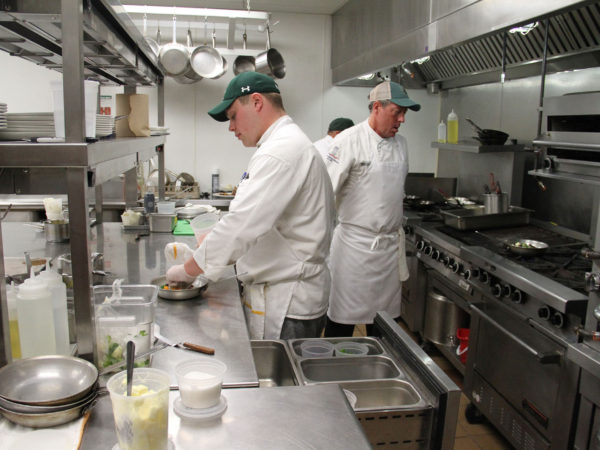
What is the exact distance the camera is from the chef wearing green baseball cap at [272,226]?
205 cm

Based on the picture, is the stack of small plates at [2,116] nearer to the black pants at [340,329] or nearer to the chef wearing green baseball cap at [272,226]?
the chef wearing green baseball cap at [272,226]

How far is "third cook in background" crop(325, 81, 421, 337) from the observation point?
3.24 meters

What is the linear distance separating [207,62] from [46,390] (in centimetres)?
426

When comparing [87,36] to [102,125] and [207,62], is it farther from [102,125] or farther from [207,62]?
[207,62]

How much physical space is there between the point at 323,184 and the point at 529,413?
1.49 metres

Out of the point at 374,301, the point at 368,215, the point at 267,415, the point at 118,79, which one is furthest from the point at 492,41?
the point at 267,415

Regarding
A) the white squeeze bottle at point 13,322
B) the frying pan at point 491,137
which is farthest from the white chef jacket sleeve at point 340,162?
the white squeeze bottle at point 13,322

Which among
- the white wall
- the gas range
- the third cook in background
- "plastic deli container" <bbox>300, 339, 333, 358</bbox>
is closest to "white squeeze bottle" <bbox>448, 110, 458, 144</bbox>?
the gas range

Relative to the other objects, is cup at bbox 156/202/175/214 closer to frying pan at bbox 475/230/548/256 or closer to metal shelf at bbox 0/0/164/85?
metal shelf at bbox 0/0/164/85

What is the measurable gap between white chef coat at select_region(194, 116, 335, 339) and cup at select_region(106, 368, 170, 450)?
102cm

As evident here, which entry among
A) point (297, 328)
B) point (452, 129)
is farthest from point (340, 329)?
point (452, 129)

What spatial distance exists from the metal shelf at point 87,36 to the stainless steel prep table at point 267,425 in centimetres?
90

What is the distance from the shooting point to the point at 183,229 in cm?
360

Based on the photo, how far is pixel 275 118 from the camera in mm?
2275
